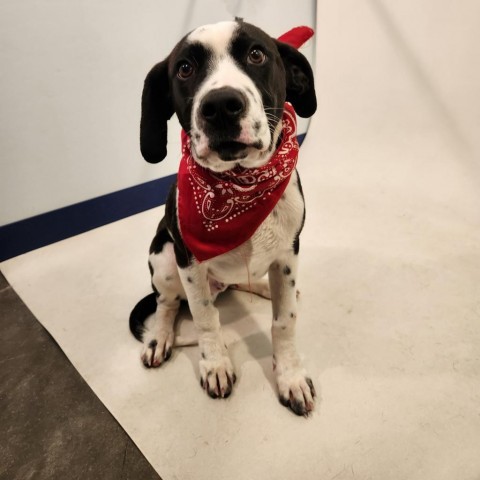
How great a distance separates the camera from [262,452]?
140 centimetres

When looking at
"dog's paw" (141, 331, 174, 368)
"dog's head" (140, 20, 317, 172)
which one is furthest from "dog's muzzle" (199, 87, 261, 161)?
"dog's paw" (141, 331, 174, 368)

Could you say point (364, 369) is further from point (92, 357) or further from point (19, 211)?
point (19, 211)

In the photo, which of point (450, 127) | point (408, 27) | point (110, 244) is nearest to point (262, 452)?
point (110, 244)

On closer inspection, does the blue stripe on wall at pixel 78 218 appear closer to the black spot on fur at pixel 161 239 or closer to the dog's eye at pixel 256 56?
the black spot on fur at pixel 161 239

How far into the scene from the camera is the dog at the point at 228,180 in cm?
112

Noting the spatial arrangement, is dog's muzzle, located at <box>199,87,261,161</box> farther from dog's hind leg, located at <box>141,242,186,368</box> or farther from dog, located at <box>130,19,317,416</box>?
dog's hind leg, located at <box>141,242,186,368</box>

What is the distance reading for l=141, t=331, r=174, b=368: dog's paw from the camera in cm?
174

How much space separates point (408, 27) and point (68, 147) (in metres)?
2.38

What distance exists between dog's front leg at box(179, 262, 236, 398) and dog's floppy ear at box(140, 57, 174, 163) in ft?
1.47

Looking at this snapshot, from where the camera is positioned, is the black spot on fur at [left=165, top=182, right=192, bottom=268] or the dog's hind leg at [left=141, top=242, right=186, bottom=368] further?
the dog's hind leg at [left=141, top=242, right=186, bottom=368]

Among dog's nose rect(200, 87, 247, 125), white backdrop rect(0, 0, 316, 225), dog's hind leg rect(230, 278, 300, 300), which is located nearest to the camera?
dog's nose rect(200, 87, 247, 125)

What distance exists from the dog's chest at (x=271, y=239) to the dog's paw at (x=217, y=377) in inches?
15.6

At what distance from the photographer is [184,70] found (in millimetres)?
1240

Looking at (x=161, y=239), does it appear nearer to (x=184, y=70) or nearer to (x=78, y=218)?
(x=184, y=70)
